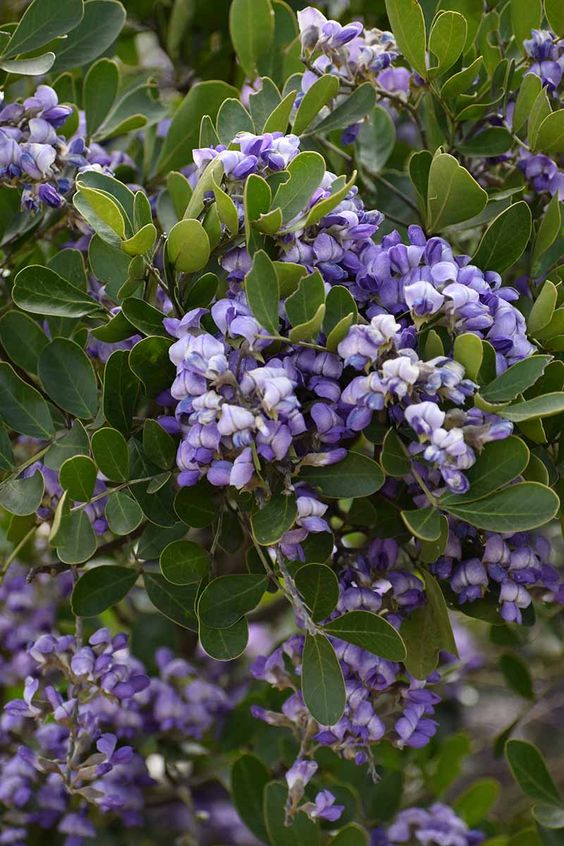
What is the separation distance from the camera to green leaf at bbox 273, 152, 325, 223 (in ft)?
2.42

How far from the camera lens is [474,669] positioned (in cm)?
182

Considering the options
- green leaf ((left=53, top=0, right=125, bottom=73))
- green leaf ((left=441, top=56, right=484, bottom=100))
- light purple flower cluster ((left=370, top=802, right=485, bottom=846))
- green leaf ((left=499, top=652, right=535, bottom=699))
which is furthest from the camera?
green leaf ((left=499, top=652, right=535, bottom=699))

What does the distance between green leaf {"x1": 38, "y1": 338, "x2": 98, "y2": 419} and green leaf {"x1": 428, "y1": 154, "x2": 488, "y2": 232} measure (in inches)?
13.0

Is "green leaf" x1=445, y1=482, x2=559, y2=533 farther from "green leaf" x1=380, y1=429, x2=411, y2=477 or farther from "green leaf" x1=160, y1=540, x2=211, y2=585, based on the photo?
"green leaf" x1=160, y1=540, x2=211, y2=585

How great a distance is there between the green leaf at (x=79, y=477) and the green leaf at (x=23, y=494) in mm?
60

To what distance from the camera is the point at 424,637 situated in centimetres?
85

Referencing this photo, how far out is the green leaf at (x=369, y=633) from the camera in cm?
79

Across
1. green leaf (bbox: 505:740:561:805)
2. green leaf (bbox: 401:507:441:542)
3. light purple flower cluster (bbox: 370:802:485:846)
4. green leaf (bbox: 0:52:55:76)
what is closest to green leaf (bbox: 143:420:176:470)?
green leaf (bbox: 401:507:441:542)

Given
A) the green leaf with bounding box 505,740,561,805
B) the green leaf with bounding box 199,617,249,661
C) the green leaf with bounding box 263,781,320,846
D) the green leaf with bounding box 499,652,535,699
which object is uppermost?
the green leaf with bounding box 199,617,249,661

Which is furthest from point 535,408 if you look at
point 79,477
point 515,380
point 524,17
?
point 524,17

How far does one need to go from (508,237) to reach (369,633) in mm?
350

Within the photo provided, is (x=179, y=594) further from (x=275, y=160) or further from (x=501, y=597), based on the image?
(x=275, y=160)

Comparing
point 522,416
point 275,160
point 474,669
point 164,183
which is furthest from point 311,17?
point 474,669

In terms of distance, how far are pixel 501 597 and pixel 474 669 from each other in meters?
1.05
